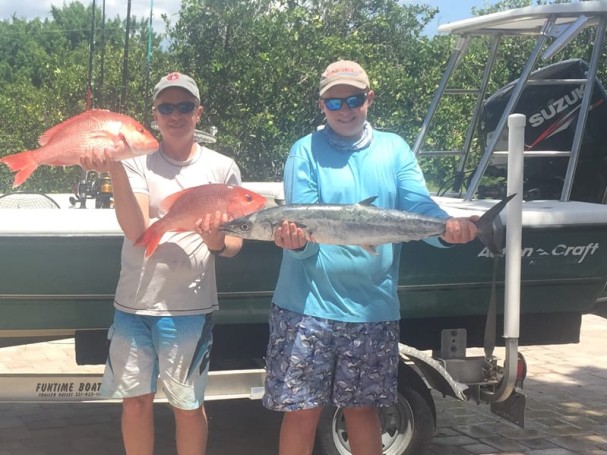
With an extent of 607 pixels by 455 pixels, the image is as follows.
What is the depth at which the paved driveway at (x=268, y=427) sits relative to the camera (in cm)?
482

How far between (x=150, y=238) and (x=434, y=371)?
188 centimetres

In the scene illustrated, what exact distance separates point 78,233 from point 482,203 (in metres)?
2.38

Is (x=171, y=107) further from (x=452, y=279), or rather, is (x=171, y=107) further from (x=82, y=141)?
(x=452, y=279)

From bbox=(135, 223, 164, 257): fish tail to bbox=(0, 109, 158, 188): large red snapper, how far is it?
30cm

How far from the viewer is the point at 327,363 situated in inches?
124

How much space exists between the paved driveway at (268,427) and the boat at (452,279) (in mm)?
649

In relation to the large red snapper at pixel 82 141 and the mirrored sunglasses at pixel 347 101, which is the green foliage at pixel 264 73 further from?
the large red snapper at pixel 82 141

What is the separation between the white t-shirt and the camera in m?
3.17

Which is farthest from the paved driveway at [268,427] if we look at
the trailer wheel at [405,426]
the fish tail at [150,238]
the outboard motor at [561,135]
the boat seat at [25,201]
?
the fish tail at [150,238]

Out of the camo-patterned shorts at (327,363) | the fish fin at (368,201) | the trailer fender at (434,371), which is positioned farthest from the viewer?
the trailer fender at (434,371)

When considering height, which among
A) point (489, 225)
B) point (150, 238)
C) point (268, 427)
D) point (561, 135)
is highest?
point (561, 135)

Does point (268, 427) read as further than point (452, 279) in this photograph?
Yes

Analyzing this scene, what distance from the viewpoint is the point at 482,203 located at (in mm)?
4816

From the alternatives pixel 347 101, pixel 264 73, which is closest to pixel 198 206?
pixel 347 101
